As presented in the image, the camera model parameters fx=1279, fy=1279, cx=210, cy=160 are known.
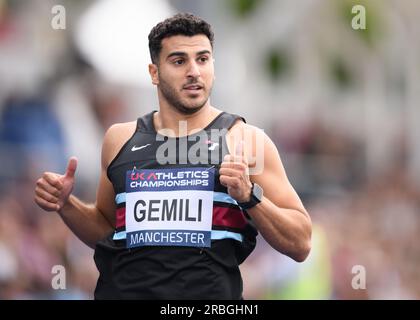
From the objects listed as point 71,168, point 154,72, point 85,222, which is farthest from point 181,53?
point 85,222

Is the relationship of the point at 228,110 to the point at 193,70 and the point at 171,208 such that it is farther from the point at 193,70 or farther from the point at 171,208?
the point at 171,208

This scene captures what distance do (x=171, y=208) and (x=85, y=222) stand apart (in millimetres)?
798

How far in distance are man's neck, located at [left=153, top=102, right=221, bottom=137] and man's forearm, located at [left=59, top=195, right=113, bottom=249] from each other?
699mm

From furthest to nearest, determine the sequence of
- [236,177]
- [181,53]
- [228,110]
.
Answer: [228,110], [181,53], [236,177]

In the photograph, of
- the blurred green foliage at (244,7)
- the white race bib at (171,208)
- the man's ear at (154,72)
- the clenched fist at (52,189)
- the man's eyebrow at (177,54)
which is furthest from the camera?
the man's ear at (154,72)

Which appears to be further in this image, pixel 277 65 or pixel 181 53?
pixel 181 53

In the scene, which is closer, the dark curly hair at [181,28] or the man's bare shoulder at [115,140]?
the dark curly hair at [181,28]

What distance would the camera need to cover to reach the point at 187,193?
7.18 meters

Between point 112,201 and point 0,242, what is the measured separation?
3143 mm

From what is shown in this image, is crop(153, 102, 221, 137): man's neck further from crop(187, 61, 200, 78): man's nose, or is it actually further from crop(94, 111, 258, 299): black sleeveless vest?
crop(187, 61, 200, 78): man's nose

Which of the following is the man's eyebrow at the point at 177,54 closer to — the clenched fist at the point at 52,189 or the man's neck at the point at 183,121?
the man's neck at the point at 183,121

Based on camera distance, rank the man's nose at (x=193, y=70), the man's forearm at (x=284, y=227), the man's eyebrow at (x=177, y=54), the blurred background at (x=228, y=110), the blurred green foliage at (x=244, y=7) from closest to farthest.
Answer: the blurred green foliage at (x=244, y=7) < the man's forearm at (x=284, y=227) < the man's nose at (x=193, y=70) < the man's eyebrow at (x=177, y=54) < the blurred background at (x=228, y=110)

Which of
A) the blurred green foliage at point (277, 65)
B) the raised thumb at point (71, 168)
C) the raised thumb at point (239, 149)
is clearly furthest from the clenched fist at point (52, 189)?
the blurred green foliage at point (277, 65)

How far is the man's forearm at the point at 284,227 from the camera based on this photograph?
22.8ft
